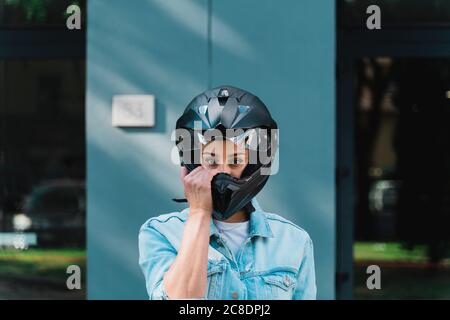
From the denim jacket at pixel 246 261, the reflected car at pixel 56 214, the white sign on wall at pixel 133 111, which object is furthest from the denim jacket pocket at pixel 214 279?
the reflected car at pixel 56 214

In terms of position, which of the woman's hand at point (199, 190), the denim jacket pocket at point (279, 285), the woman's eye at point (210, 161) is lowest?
the denim jacket pocket at point (279, 285)

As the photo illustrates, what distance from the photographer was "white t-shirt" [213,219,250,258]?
8.48ft

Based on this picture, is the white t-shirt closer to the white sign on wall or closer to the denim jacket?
the denim jacket

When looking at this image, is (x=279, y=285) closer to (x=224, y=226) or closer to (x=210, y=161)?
(x=224, y=226)

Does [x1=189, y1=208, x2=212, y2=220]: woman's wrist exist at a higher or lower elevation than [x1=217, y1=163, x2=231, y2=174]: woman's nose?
lower

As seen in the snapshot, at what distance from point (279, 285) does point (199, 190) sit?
0.39 metres

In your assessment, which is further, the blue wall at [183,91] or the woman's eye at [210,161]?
the blue wall at [183,91]

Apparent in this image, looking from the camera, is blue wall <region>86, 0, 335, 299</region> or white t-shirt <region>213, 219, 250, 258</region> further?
blue wall <region>86, 0, 335, 299</region>

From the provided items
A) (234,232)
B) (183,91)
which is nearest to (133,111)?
(183,91)

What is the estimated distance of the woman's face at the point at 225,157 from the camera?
248 centimetres

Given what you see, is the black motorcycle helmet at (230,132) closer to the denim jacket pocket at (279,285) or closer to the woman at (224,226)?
the woman at (224,226)

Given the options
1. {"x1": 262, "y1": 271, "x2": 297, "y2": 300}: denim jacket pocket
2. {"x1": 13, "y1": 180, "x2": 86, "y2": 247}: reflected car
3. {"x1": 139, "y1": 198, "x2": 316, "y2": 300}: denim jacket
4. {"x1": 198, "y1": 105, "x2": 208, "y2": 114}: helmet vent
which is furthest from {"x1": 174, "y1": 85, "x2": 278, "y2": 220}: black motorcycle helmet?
{"x1": 13, "y1": 180, "x2": 86, "y2": 247}: reflected car

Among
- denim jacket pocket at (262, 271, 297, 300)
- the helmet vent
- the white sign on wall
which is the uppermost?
the white sign on wall

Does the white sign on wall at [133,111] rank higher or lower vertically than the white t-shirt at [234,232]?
higher
